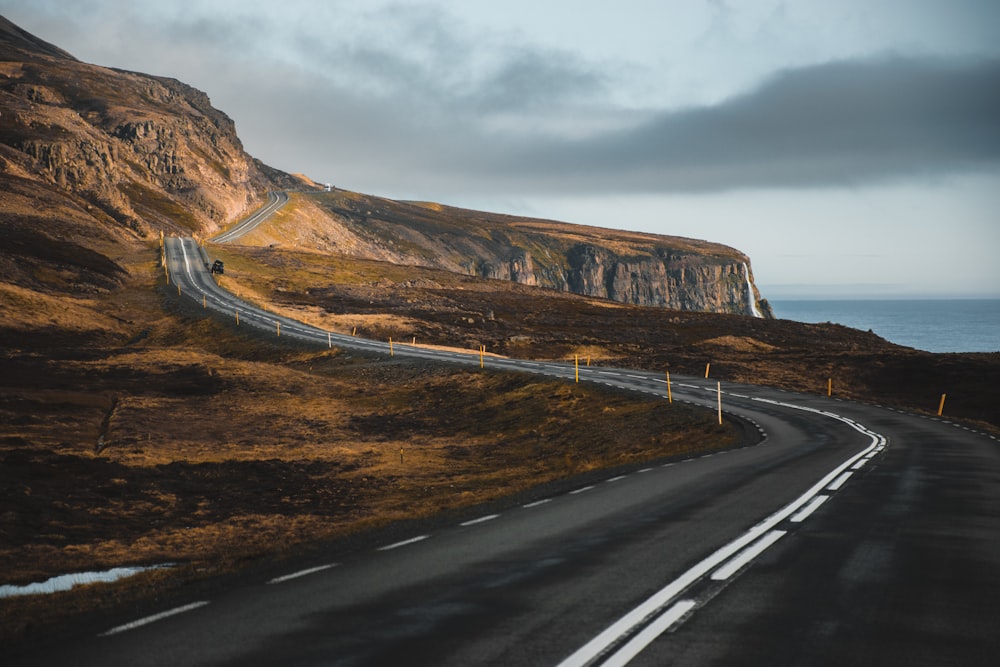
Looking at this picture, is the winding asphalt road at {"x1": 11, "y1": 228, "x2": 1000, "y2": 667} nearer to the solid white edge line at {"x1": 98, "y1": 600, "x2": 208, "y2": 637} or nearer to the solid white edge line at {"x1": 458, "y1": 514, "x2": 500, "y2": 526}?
the solid white edge line at {"x1": 98, "y1": 600, "x2": 208, "y2": 637}

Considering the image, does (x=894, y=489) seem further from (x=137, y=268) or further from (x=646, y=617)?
(x=137, y=268)

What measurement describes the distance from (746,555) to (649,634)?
10.2 ft

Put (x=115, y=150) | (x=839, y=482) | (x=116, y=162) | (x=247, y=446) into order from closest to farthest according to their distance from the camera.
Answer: (x=839, y=482) → (x=247, y=446) → (x=116, y=162) → (x=115, y=150)

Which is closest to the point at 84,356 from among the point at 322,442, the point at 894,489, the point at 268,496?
the point at 322,442

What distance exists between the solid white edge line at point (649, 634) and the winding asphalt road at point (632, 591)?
0.02m

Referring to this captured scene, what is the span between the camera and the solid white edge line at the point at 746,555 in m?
7.99

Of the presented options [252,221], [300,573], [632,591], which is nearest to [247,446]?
[300,573]

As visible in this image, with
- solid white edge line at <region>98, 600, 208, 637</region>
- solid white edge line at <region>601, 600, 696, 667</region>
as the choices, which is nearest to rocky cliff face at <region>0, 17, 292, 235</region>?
Answer: solid white edge line at <region>98, 600, 208, 637</region>

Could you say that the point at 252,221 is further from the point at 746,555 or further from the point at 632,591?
the point at 632,591

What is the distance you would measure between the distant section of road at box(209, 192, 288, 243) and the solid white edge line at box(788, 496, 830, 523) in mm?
137805

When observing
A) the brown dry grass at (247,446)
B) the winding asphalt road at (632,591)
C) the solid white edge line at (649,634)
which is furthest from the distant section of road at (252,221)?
the solid white edge line at (649,634)

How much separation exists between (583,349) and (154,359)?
3895 cm

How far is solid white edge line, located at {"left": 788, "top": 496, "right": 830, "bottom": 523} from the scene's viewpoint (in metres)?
10.9

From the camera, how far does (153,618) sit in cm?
699
